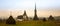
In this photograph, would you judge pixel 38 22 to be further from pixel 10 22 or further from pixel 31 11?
pixel 10 22

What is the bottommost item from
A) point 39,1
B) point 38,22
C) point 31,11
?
point 38,22

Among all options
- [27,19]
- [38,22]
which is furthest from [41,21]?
[27,19]

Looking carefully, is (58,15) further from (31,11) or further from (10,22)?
(10,22)

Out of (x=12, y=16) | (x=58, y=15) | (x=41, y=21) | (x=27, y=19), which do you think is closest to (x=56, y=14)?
(x=58, y=15)

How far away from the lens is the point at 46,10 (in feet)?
8.72

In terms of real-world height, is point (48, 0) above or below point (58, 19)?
above

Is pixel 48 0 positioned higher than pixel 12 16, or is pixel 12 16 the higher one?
pixel 48 0

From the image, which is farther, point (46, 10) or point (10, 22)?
point (46, 10)

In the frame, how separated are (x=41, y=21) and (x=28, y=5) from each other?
33 cm

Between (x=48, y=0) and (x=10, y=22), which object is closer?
(x=10, y=22)

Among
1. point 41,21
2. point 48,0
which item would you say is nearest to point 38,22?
point 41,21

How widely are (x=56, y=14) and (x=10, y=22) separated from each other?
0.74 meters

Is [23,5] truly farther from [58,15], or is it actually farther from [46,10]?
[58,15]

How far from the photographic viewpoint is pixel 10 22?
2.50 metres
